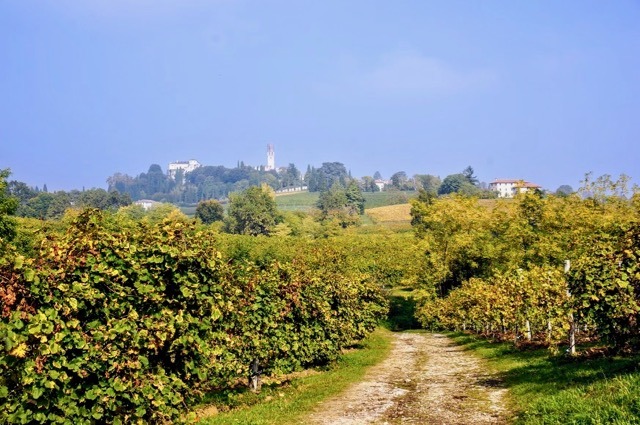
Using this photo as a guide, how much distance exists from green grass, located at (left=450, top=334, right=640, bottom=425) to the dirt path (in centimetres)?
83

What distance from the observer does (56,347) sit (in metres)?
9.11

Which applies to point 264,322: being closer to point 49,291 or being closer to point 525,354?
point 49,291

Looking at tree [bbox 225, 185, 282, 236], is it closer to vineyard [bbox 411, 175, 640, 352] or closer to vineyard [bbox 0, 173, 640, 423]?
vineyard [bbox 411, 175, 640, 352]

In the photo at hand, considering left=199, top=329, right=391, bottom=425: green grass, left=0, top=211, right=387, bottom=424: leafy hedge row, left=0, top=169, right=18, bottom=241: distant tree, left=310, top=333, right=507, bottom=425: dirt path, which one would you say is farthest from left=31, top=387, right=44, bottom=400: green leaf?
left=0, top=169, right=18, bottom=241: distant tree

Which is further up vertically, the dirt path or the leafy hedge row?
the leafy hedge row

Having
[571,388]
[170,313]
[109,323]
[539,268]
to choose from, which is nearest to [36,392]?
[109,323]

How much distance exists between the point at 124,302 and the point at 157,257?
1.11m

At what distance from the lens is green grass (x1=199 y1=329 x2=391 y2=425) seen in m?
15.9

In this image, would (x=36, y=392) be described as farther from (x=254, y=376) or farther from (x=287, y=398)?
(x=254, y=376)

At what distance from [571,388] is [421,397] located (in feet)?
16.2

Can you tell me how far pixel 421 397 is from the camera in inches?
723

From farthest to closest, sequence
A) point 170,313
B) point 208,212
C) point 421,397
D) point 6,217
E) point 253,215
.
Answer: point 208,212
point 253,215
point 6,217
point 421,397
point 170,313

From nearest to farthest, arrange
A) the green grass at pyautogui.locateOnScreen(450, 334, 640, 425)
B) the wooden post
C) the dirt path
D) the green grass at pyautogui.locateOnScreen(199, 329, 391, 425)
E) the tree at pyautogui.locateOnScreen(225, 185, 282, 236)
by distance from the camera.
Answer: the green grass at pyautogui.locateOnScreen(450, 334, 640, 425)
the dirt path
the green grass at pyautogui.locateOnScreen(199, 329, 391, 425)
the wooden post
the tree at pyautogui.locateOnScreen(225, 185, 282, 236)

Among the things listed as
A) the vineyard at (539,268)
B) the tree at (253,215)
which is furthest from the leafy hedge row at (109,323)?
the tree at (253,215)
